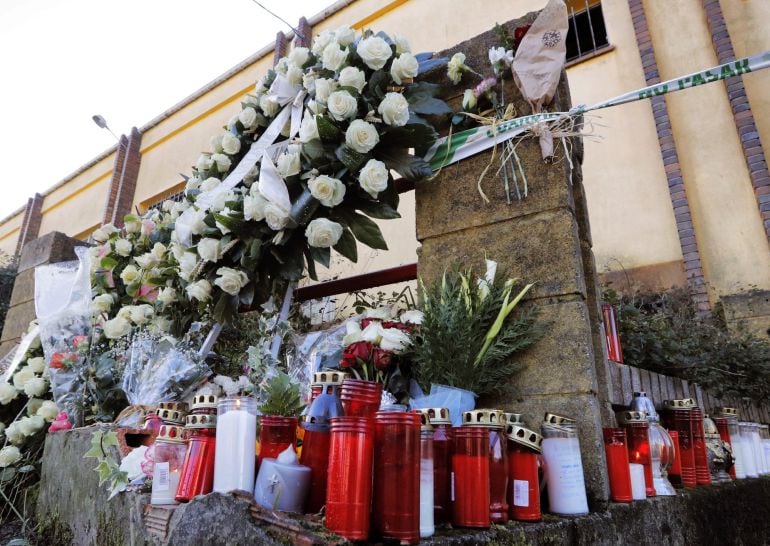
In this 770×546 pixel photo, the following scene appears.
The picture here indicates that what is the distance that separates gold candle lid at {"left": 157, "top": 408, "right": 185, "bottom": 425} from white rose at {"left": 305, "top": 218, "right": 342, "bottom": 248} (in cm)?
84

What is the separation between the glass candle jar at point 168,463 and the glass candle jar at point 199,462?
0.22 feet

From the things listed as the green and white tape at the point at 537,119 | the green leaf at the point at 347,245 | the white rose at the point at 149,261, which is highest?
the green and white tape at the point at 537,119

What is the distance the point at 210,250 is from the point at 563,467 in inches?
63.7

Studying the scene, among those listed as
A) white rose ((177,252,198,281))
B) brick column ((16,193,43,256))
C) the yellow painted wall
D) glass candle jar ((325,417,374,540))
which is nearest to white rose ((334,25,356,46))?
white rose ((177,252,198,281))

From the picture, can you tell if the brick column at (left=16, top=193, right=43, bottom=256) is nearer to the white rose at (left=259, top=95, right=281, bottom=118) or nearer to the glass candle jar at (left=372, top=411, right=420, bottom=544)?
the white rose at (left=259, top=95, right=281, bottom=118)

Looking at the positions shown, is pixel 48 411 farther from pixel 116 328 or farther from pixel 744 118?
pixel 744 118

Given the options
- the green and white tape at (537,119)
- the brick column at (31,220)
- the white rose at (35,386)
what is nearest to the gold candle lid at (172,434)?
the green and white tape at (537,119)

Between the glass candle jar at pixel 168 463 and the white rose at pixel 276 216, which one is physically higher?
the white rose at pixel 276 216

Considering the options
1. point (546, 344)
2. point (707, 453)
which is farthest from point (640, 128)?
point (546, 344)

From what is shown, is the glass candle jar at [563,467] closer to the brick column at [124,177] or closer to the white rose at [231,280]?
the white rose at [231,280]

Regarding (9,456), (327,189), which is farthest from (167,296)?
(327,189)

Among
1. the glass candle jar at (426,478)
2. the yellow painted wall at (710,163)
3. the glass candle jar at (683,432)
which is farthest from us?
the yellow painted wall at (710,163)

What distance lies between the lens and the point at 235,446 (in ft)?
3.89

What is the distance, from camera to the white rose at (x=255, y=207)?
2152 millimetres
